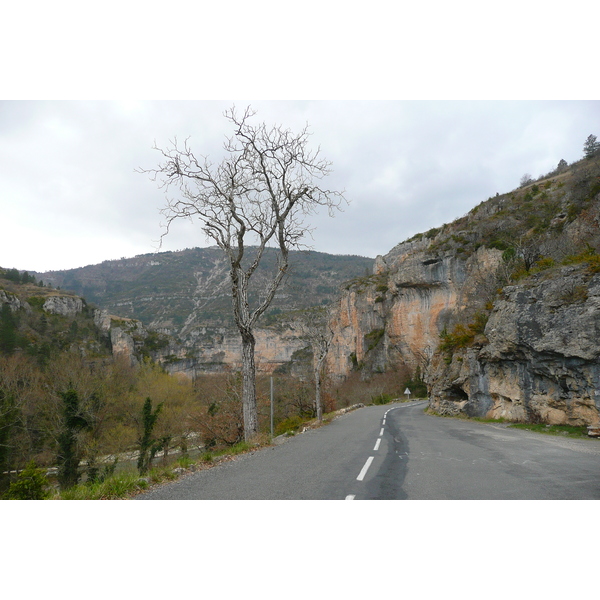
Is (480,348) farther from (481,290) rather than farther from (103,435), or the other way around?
(103,435)

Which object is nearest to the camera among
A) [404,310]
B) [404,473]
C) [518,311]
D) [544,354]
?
[404,473]

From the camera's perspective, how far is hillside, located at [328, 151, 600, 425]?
1384 cm

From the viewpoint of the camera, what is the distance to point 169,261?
163 m

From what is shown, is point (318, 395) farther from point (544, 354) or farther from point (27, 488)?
point (27, 488)

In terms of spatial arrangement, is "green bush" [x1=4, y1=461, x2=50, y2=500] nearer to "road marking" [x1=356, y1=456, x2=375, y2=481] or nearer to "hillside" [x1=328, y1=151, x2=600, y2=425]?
"road marking" [x1=356, y1=456, x2=375, y2=481]

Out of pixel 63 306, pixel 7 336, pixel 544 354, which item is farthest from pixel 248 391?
pixel 63 306

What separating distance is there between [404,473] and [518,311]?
12582mm

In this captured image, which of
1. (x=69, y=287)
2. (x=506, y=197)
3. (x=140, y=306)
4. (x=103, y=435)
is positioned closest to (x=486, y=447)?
(x=103, y=435)

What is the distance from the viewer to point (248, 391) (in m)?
12.3

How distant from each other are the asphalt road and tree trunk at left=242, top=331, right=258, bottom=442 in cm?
142

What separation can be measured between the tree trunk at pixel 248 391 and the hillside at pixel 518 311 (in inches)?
431

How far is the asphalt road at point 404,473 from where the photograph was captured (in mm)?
5473

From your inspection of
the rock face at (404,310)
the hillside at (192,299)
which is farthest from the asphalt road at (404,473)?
the hillside at (192,299)

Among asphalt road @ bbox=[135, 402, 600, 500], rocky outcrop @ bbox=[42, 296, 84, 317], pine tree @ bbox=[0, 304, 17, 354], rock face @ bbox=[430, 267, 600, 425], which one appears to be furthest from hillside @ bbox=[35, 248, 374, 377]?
asphalt road @ bbox=[135, 402, 600, 500]
